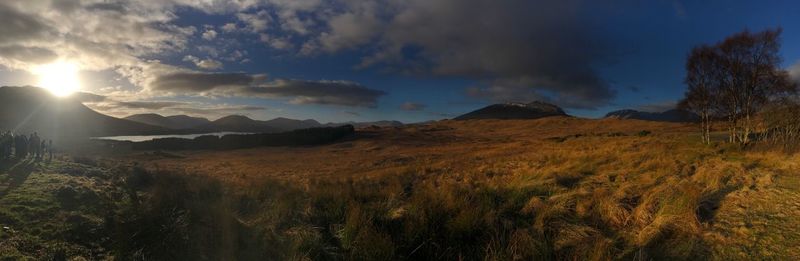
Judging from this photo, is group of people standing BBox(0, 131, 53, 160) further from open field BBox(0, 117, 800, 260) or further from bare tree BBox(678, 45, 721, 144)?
bare tree BBox(678, 45, 721, 144)

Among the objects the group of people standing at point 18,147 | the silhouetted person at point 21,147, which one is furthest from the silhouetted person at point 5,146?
the silhouetted person at point 21,147

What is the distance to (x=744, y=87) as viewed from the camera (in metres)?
27.1

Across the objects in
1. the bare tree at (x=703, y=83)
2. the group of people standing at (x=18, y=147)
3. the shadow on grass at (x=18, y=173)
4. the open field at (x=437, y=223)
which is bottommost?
the open field at (x=437, y=223)

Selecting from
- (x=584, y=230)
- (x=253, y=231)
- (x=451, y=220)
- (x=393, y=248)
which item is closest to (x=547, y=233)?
(x=584, y=230)

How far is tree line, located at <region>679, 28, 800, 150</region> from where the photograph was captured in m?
24.9

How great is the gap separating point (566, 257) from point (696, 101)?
3432 cm

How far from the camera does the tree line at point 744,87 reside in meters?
24.9

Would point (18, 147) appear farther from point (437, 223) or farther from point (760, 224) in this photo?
point (760, 224)

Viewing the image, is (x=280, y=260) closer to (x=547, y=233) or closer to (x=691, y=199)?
(x=547, y=233)

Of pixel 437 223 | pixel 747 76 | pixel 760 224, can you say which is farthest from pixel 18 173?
pixel 747 76

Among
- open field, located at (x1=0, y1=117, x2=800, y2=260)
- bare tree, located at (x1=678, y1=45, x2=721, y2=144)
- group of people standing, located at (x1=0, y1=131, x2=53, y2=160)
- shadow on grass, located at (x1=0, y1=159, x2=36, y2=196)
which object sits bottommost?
open field, located at (x1=0, y1=117, x2=800, y2=260)

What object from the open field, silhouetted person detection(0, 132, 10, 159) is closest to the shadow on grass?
the open field

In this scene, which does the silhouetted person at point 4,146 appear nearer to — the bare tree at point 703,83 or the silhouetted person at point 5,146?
the silhouetted person at point 5,146

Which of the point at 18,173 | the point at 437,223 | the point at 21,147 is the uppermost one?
the point at 21,147
